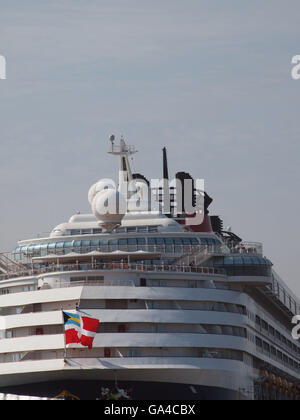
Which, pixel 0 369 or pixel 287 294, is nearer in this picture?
pixel 0 369

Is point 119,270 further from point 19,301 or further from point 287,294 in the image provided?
point 287,294

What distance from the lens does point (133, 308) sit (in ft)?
323

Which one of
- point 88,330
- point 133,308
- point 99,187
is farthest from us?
point 99,187

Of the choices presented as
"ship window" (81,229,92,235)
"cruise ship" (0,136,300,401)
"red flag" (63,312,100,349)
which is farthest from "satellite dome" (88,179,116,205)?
"red flag" (63,312,100,349)

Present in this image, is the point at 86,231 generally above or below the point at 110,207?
below

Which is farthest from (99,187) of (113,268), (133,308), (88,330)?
(88,330)

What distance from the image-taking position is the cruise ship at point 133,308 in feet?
315

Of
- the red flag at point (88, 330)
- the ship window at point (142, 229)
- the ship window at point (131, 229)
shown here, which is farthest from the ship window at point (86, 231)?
the red flag at point (88, 330)

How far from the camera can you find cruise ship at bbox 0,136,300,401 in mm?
95875

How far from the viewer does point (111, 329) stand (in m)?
97.1

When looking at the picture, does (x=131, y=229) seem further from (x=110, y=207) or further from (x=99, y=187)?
(x=99, y=187)

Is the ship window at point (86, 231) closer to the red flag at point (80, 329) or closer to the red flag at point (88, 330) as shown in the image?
the red flag at point (80, 329)
